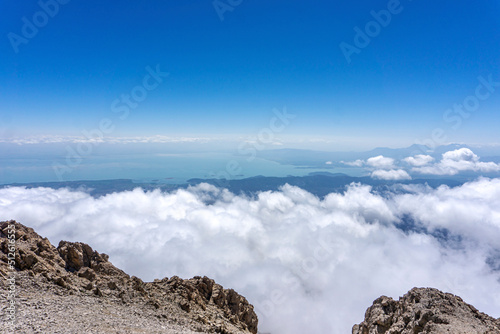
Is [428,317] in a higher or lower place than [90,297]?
lower

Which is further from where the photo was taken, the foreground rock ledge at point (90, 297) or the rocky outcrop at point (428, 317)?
the rocky outcrop at point (428, 317)

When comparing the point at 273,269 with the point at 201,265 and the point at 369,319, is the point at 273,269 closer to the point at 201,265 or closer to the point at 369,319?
the point at 201,265

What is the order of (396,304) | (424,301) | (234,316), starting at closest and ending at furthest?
(424,301), (396,304), (234,316)

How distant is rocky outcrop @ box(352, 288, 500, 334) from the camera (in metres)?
23.5

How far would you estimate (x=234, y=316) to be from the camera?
37.4 m

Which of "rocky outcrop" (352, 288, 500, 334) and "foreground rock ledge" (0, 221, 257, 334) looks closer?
"foreground rock ledge" (0, 221, 257, 334)

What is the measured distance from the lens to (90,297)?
2333cm

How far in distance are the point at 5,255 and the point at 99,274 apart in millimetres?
10057

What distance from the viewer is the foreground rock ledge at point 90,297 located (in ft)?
59.3

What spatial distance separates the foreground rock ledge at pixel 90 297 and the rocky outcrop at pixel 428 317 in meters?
20.5

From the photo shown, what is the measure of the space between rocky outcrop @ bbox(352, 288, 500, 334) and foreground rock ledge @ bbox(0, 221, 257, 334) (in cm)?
2046

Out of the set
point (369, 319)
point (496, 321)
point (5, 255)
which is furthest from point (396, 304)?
point (5, 255)

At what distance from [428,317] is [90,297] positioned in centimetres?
3518

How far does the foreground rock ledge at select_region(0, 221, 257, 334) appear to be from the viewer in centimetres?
1808
